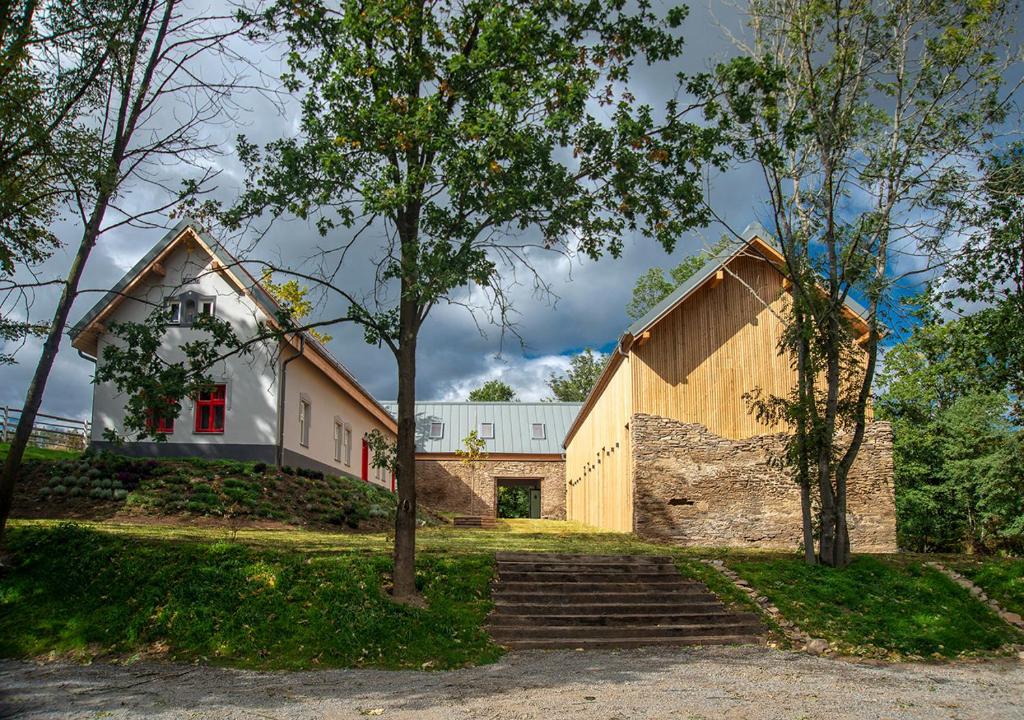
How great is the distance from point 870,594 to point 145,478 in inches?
564

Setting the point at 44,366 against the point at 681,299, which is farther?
the point at 681,299

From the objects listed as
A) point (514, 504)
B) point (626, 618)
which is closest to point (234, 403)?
point (626, 618)

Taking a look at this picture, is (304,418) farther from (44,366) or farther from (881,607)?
(881,607)

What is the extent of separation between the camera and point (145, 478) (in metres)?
17.8

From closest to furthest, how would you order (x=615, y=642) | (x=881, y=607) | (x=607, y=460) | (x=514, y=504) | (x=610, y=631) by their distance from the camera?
(x=615, y=642) → (x=610, y=631) → (x=881, y=607) → (x=607, y=460) → (x=514, y=504)

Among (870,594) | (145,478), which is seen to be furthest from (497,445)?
(870,594)

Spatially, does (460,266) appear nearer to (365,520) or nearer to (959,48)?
(959,48)

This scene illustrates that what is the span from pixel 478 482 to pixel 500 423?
4.22 m

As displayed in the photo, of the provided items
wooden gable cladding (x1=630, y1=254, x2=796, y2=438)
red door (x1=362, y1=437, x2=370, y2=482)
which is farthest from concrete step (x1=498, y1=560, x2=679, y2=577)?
red door (x1=362, y1=437, x2=370, y2=482)

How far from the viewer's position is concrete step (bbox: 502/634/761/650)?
33.0 feet

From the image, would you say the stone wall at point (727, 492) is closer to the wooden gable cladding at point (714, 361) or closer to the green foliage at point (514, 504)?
the wooden gable cladding at point (714, 361)

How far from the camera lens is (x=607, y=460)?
79.7 ft

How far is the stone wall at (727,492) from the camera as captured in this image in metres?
19.0

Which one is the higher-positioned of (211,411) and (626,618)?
(211,411)
